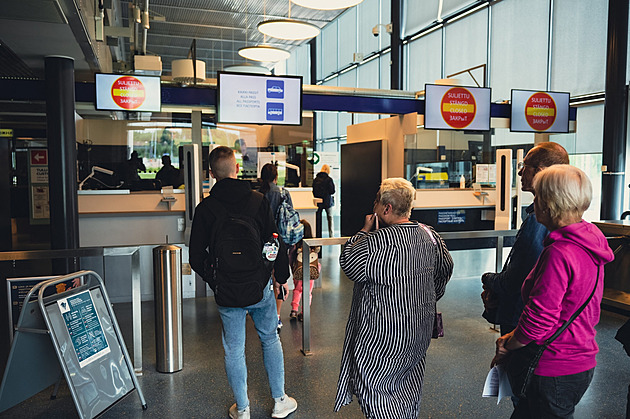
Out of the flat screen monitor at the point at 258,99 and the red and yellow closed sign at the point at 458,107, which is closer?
the flat screen monitor at the point at 258,99

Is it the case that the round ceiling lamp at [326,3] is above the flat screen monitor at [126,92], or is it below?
above

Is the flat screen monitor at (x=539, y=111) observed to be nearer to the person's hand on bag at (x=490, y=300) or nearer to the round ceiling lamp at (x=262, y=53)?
the round ceiling lamp at (x=262, y=53)

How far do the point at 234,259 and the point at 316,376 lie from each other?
4.31ft

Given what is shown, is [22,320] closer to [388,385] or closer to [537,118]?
[388,385]

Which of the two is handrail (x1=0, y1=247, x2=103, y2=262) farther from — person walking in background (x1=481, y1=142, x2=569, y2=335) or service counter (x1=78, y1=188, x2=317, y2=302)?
person walking in background (x1=481, y1=142, x2=569, y2=335)

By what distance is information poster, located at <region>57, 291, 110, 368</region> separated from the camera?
2.52 m

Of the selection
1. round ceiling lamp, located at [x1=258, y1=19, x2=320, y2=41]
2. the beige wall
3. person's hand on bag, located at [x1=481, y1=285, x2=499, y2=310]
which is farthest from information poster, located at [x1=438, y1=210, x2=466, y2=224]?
person's hand on bag, located at [x1=481, y1=285, x2=499, y2=310]

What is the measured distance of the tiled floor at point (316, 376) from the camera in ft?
9.44

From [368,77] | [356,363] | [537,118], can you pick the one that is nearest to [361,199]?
[537,118]

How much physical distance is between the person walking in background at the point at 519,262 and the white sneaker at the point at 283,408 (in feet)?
3.97

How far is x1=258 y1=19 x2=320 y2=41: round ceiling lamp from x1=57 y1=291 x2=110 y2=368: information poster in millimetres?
5184

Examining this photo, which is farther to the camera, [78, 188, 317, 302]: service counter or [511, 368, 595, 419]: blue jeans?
[78, 188, 317, 302]: service counter

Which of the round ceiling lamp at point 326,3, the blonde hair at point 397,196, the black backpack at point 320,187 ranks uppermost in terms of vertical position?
the round ceiling lamp at point 326,3

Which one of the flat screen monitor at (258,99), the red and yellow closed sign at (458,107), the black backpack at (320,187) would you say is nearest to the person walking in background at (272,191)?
the flat screen monitor at (258,99)
